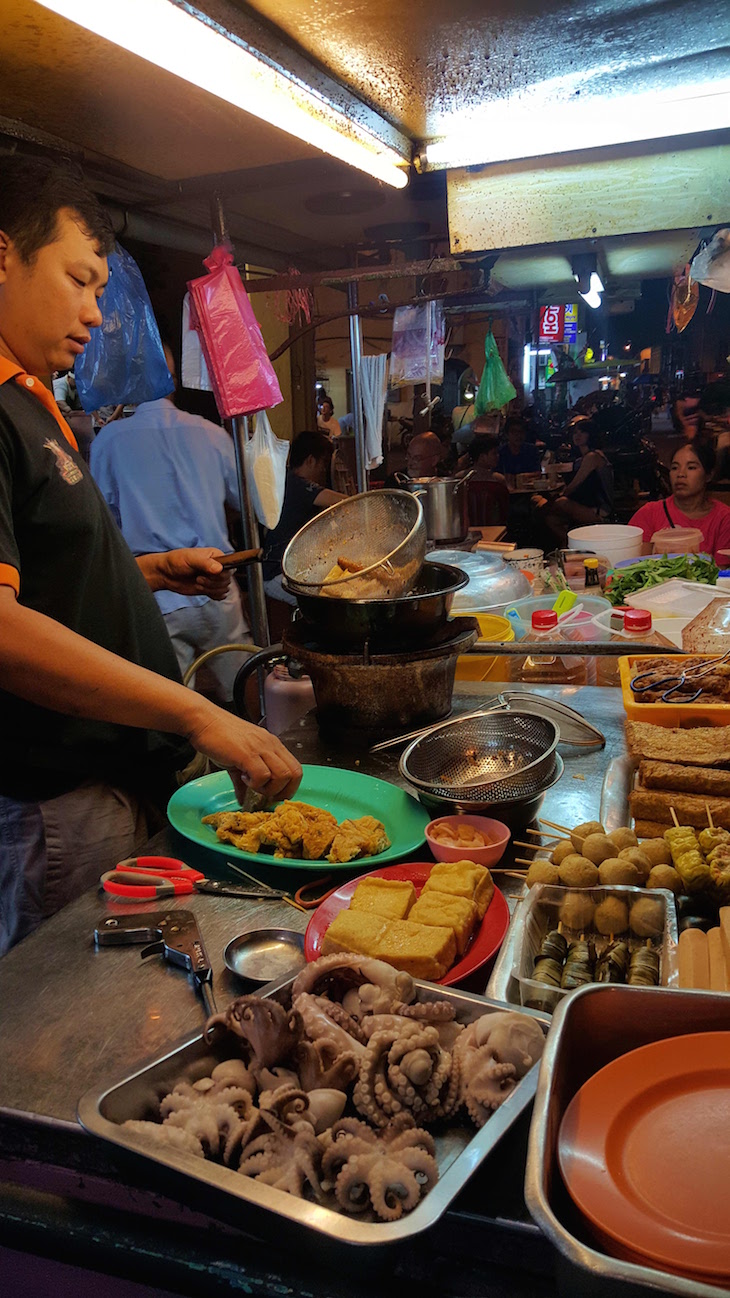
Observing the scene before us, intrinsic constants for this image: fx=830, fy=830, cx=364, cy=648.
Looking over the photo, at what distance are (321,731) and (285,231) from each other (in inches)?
278

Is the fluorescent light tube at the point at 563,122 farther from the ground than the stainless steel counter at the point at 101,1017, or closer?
farther from the ground

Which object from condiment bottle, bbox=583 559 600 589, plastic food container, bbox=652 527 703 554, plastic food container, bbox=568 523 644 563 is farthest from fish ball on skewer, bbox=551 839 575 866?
plastic food container, bbox=652 527 703 554

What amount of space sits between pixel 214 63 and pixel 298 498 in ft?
16.4

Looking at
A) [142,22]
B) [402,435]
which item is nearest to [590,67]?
[142,22]

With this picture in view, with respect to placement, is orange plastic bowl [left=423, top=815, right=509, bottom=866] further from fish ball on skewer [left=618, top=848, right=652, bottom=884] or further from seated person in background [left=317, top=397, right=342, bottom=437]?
seated person in background [left=317, top=397, right=342, bottom=437]

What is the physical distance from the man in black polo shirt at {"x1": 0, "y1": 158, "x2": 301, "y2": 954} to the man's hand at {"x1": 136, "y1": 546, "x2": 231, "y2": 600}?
38 cm

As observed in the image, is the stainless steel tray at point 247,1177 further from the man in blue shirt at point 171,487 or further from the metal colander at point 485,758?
the man in blue shirt at point 171,487

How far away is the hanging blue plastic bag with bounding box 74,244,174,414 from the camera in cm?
441

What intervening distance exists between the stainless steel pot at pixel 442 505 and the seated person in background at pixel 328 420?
4.19m

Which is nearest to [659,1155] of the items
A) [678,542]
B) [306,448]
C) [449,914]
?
[449,914]

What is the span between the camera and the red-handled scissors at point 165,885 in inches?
71.6

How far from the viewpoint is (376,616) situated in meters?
2.39

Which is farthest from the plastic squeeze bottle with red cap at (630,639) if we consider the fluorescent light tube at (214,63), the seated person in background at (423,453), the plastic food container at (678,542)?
the seated person in background at (423,453)

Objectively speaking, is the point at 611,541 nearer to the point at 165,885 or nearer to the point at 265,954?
the point at 165,885
